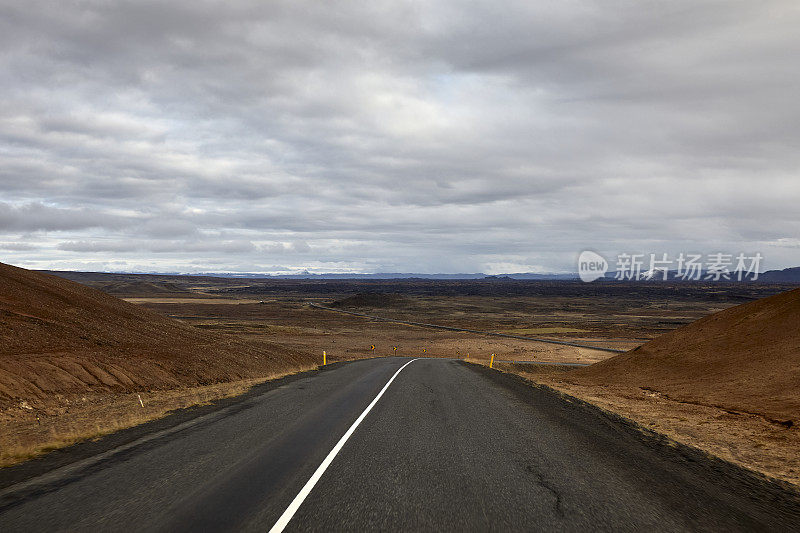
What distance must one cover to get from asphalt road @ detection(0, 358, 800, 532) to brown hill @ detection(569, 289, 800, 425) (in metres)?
7.19

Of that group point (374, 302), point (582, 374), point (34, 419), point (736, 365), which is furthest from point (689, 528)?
point (374, 302)

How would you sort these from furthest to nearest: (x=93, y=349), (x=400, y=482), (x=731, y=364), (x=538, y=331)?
(x=538, y=331), (x=731, y=364), (x=93, y=349), (x=400, y=482)

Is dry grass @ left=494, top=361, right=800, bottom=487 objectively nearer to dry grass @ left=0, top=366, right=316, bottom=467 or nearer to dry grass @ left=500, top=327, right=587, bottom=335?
dry grass @ left=0, top=366, right=316, bottom=467

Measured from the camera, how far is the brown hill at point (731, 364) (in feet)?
50.1

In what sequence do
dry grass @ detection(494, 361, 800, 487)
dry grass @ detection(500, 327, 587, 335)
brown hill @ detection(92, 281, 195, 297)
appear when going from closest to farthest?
dry grass @ detection(494, 361, 800, 487) < dry grass @ detection(500, 327, 587, 335) < brown hill @ detection(92, 281, 195, 297)

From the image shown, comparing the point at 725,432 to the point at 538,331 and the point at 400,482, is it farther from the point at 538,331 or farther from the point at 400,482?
the point at 538,331

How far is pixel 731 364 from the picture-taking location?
Answer: 784 inches

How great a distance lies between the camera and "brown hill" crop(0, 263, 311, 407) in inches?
571

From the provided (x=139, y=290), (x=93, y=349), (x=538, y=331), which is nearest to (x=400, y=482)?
(x=93, y=349)

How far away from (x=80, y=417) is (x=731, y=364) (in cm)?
2284

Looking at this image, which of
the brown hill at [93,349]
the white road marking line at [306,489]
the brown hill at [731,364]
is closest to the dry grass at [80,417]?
the brown hill at [93,349]

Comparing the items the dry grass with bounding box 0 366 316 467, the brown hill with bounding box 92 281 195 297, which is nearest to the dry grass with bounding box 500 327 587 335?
the dry grass with bounding box 0 366 316 467

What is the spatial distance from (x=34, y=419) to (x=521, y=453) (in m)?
11.2

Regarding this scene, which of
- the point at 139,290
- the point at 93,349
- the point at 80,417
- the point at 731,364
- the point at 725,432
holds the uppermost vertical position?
the point at 731,364
